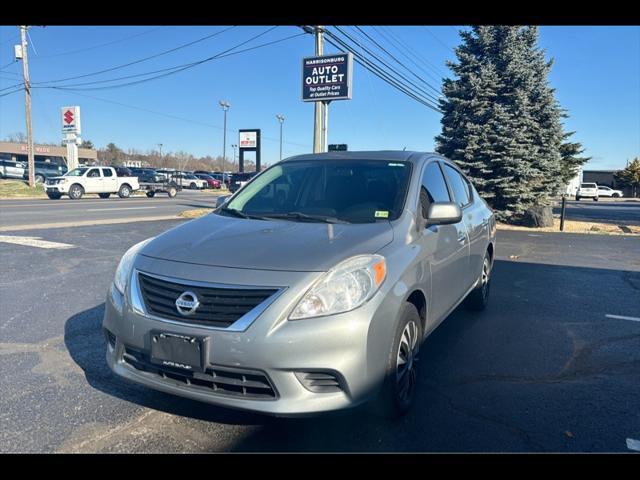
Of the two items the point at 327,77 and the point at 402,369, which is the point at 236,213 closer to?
the point at 402,369

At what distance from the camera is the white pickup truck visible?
85.0 feet

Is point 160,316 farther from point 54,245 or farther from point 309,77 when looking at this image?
point 309,77

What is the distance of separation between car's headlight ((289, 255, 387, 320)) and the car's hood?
0.21 ft

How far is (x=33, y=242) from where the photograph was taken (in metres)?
9.29

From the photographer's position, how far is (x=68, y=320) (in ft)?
15.4

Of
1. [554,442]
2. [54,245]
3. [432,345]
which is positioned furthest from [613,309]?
[54,245]

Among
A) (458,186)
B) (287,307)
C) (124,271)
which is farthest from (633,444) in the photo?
(124,271)

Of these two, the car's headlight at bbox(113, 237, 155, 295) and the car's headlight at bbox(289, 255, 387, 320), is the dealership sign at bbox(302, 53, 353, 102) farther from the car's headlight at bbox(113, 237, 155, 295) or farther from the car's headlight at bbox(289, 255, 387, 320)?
the car's headlight at bbox(289, 255, 387, 320)

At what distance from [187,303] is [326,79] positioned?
17.1 m

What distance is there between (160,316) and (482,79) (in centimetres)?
1599

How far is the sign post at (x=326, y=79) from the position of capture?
58.4 ft

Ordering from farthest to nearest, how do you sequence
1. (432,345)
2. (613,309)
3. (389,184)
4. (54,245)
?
(54,245) → (613,309) → (432,345) → (389,184)

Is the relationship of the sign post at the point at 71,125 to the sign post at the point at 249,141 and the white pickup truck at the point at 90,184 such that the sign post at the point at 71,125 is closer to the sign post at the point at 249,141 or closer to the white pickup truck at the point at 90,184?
the white pickup truck at the point at 90,184

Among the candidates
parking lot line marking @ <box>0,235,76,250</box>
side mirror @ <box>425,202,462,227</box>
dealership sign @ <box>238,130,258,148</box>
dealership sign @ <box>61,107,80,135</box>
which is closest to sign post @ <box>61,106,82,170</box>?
dealership sign @ <box>61,107,80,135</box>
